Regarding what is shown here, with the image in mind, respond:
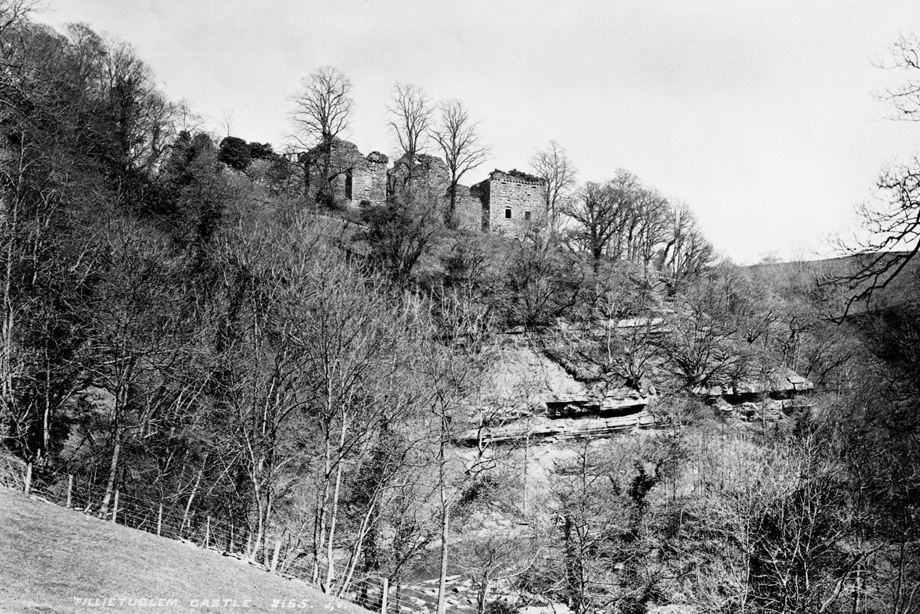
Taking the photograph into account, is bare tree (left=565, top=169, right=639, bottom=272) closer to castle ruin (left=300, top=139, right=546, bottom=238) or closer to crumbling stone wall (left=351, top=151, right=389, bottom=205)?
castle ruin (left=300, top=139, right=546, bottom=238)

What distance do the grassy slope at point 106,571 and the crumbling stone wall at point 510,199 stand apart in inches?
1278

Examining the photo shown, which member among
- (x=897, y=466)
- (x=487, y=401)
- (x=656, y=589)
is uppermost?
(x=487, y=401)

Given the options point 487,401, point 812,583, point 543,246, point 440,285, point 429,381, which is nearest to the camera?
point 812,583

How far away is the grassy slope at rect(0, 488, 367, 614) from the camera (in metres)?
8.36

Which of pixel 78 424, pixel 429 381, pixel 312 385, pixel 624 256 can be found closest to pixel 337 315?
pixel 312 385

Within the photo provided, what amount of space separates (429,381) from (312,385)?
4.08m

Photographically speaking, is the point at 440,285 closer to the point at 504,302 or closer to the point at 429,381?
the point at 504,302

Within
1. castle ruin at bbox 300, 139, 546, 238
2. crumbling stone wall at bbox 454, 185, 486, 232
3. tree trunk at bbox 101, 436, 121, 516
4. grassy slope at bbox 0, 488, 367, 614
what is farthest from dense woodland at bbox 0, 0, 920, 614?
crumbling stone wall at bbox 454, 185, 486, 232

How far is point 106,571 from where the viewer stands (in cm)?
960

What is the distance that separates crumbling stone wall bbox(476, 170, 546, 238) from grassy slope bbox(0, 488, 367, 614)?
32.5m

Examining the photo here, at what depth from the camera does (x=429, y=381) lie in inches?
835

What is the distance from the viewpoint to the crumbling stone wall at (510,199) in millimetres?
42406

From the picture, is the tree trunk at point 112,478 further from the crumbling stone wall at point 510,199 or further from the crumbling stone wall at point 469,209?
the crumbling stone wall at point 510,199

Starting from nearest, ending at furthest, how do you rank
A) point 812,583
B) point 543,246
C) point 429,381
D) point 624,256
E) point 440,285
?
point 812,583 < point 429,381 < point 440,285 < point 543,246 < point 624,256
